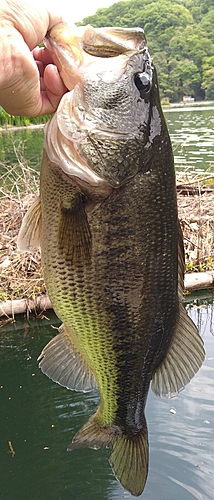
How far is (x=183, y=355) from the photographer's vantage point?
82.6 inches

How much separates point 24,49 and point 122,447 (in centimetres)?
172

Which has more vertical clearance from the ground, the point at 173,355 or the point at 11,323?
the point at 173,355

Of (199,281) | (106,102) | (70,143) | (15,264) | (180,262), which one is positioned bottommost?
(199,281)

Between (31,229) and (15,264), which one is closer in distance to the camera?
(31,229)

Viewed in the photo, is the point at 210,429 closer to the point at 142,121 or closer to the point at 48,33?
the point at 142,121

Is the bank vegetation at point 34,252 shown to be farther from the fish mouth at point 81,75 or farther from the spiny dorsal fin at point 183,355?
the fish mouth at point 81,75

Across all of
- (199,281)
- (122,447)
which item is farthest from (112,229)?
(199,281)

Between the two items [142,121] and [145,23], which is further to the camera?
[145,23]

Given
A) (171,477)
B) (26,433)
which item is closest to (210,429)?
(171,477)

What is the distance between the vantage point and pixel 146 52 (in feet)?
5.83

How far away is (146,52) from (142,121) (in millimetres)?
251

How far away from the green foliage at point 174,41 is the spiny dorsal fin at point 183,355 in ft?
258

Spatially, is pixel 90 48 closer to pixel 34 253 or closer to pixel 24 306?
pixel 24 306

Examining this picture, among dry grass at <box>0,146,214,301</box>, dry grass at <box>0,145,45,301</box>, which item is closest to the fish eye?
dry grass at <box>0,145,45,301</box>
